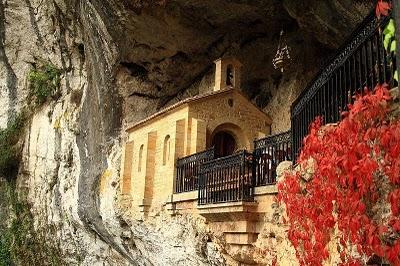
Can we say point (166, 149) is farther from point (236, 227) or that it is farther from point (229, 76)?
point (236, 227)

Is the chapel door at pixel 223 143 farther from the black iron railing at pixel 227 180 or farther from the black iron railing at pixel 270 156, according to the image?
the black iron railing at pixel 270 156

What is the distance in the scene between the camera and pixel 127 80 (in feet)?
58.2

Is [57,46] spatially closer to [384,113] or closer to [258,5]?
[258,5]

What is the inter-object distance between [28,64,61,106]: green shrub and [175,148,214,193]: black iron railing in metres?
12.3

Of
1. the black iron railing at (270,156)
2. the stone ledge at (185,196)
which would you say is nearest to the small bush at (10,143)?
the stone ledge at (185,196)

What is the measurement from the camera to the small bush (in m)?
24.1

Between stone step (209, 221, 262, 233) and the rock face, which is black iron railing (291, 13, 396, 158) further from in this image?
the rock face

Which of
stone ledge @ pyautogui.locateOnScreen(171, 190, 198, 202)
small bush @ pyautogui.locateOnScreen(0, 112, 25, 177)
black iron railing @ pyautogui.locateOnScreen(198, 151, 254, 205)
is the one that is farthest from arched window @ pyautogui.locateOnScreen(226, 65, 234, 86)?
small bush @ pyautogui.locateOnScreen(0, 112, 25, 177)

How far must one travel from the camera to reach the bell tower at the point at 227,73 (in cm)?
1457

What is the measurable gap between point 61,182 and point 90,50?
593 centimetres

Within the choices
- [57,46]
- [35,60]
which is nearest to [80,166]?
[57,46]

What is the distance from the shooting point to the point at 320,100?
6.48 m

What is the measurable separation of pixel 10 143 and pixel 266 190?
19890mm

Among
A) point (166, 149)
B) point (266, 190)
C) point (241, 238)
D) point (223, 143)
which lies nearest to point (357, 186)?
point (266, 190)
